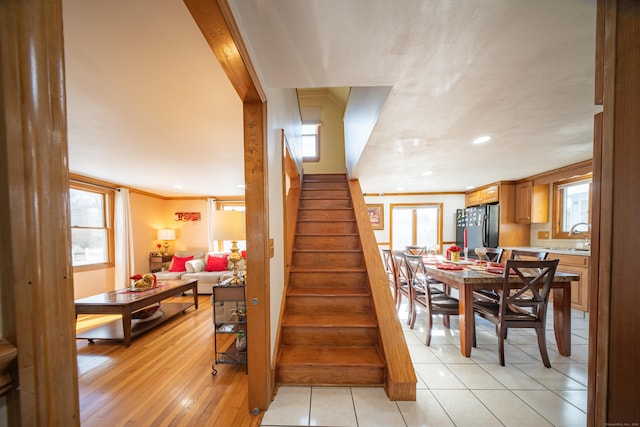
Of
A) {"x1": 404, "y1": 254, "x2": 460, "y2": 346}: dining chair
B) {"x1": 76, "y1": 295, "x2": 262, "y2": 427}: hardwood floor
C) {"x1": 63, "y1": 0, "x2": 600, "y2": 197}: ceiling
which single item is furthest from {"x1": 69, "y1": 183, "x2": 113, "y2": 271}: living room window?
{"x1": 404, "y1": 254, "x2": 460, "y2": 346}: dining chair

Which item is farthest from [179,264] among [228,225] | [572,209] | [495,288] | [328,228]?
[572,209]

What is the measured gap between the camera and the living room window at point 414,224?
6.23 metres

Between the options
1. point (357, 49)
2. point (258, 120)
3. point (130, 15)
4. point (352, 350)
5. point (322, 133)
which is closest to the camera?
point (130, 15)

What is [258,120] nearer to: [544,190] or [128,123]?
[128,123]

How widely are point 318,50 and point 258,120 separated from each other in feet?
1.81

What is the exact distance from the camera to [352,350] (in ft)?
6.36

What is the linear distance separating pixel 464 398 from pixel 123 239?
6.13 meters

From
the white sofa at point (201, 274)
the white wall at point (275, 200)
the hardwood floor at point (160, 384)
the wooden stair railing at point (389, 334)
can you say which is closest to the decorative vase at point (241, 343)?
the hardwood floor at point (160, 384)

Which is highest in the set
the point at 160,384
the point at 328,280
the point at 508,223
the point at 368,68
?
the point at 368,68

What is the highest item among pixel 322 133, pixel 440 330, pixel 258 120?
pixel 322 133

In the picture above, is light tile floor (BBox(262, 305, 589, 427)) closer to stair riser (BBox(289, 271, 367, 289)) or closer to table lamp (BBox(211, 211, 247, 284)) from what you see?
stair riser (BBox(289, 271, 367, 289))

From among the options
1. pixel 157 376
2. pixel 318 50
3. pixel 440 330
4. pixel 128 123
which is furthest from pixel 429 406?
pixel 128 123

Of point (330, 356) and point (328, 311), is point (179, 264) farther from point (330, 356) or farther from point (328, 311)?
point (330, 356)

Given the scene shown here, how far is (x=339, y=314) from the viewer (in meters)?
2.21
